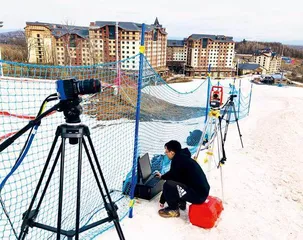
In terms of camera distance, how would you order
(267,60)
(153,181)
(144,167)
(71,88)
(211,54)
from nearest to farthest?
1. (71,88)
2. (144,167)
3. (153,181)
4. (211,54)
5. (267,60)

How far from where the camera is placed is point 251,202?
3895 mm

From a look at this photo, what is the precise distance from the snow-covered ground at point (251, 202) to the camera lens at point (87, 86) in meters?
2.00

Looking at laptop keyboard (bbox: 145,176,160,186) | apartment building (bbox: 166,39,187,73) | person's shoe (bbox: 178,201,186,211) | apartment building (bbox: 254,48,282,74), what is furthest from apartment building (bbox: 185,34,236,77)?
person's shoe (bbox: 178,201,186,211)

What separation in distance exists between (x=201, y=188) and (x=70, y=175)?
7.84 ft

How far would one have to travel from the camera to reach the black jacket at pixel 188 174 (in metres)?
3.13

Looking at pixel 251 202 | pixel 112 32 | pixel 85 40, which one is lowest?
pixel 251 202

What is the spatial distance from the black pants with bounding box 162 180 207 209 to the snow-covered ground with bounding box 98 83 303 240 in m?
0.24

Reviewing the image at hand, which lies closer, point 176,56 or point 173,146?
point 173,146

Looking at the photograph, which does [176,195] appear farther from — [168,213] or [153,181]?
[153,181]

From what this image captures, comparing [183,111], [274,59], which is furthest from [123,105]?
[274,59]

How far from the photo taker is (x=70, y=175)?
4461mm

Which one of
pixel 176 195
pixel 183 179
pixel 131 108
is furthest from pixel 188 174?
pixel 131 108

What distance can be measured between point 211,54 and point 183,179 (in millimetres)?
54630

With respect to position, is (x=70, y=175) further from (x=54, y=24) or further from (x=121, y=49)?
(x=54, y=24)
